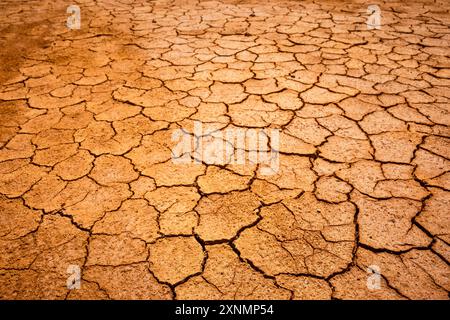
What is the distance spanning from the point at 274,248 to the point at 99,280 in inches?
28.8

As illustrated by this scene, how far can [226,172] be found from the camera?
165 cm

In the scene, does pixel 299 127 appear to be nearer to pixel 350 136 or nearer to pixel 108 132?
pixel 350 136

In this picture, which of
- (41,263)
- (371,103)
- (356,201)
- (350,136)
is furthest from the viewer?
(371,103)

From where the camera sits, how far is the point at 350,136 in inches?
73.4

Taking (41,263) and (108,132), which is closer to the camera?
(41,263)

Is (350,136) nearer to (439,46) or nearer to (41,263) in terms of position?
(41,263)

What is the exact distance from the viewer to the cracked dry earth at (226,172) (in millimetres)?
1196

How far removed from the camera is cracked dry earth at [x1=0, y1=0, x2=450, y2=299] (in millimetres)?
1196

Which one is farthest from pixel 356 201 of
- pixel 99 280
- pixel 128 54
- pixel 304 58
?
pixel 128 54
